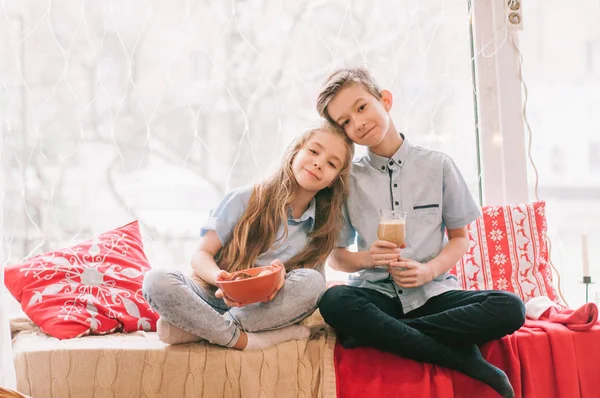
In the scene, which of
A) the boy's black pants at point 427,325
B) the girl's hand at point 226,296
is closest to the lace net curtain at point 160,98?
the girl's hand at point 226,296

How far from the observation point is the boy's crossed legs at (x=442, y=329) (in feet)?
4.58

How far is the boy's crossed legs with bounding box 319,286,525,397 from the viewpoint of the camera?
140 cm

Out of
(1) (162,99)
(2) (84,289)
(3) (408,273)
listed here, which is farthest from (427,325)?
(1) (162,99)

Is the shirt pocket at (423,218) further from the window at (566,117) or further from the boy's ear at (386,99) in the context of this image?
the window at (566,117)

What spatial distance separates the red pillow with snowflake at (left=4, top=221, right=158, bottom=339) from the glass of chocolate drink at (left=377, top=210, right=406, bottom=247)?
0.68m

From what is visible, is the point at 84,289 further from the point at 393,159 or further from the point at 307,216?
the point at 393,159

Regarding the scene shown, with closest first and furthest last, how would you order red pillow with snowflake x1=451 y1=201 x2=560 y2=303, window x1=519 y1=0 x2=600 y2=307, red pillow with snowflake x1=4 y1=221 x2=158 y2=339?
red pillow with snowflake x1=4 y1=221 x2=158 y2=339 < red pillow with snowflake x1=451 y1=201 x2=560 y2=303 < window x1=519 y1=0 x2=600 y2=307

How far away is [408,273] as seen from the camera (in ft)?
5.15

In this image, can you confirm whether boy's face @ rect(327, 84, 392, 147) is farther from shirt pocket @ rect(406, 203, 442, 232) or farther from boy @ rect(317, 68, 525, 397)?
shirt pocket @ rect(406, 203, 442, 232)

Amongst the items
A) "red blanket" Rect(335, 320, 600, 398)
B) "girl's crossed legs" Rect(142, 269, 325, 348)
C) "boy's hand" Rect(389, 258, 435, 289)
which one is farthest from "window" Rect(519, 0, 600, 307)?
"girl's crossed legs" Rect(142, 269, 325, 348)

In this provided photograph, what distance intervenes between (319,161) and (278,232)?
0.74 feet

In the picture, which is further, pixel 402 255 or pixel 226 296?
pixel 402 255

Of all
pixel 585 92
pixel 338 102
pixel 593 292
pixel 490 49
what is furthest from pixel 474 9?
pixel 593 292

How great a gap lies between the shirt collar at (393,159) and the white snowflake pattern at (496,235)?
1.38 ft
